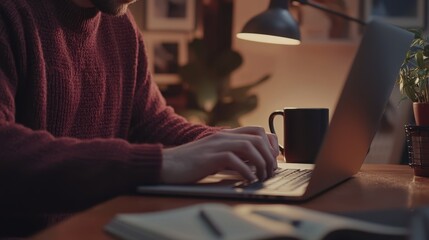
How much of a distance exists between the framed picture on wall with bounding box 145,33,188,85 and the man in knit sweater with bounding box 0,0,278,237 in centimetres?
108

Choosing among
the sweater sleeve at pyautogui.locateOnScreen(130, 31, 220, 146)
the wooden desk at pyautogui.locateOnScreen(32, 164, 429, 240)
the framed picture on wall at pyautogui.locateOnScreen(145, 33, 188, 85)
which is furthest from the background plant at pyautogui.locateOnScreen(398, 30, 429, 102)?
the framed picture on wall at pyautogui.locateOnScreen(145, 33, 188, 85)

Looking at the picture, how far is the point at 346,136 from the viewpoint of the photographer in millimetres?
765

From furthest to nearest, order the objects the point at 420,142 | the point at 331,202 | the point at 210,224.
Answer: the point at 420,142 < the point at 331,202 < the point at 210,224

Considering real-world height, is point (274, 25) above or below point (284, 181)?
above

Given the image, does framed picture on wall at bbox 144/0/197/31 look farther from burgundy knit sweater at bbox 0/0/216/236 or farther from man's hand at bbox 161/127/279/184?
man's hand at bbox 161/127/279/184

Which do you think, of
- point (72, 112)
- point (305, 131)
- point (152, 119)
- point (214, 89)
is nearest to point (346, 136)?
point (305, 131)

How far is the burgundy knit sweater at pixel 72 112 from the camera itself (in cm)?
74

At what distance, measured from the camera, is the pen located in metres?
0.42

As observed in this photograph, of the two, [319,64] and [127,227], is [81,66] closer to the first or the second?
[127,227]

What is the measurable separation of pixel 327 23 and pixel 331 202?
1.85m

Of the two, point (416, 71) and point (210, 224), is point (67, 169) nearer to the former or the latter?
point (210, 224)

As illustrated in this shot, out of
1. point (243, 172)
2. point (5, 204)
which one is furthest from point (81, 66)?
point (243, 172)

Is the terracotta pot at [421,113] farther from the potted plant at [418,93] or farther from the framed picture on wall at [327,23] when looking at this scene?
the framed picture on wall at [327,23]

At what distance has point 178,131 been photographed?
1305 millimetres
